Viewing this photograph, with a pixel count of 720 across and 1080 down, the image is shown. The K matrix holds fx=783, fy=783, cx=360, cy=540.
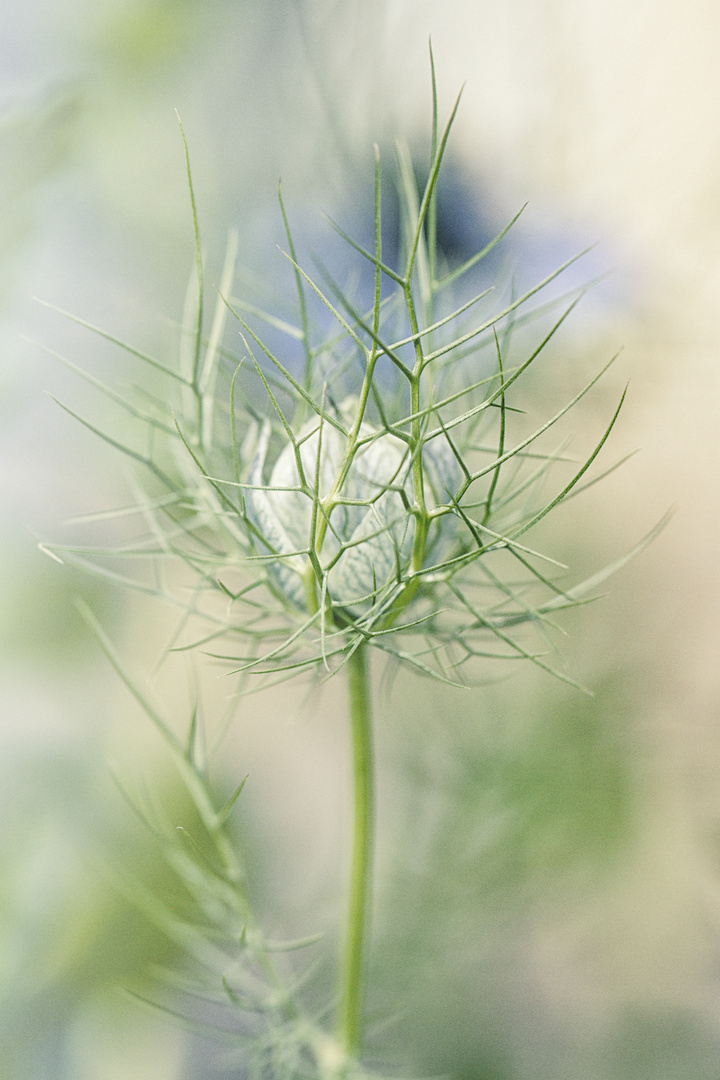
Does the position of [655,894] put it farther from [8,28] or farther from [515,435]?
[8,28]

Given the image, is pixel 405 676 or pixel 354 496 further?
pixel 405 676

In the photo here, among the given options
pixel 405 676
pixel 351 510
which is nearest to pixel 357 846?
pixel 351 510

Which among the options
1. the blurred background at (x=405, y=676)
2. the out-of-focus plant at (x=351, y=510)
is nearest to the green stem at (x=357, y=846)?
the out-of-focus plant at (x=351, y=510)

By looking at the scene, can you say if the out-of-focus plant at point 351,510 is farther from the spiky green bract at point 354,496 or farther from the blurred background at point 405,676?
the blurred background at point 405,676

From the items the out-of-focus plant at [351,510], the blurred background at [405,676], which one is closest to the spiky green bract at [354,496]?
the out-of-focus plant at [351,510]

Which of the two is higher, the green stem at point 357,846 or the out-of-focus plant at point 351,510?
the out-of-focus plant at point 351,510

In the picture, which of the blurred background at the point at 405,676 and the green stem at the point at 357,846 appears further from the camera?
the blurred background at the point at 405,676

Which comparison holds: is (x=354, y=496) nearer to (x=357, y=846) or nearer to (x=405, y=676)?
(x=357, y=846)

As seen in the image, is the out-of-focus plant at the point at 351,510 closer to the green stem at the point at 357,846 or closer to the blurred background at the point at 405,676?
the green stem at the point at 357,846
